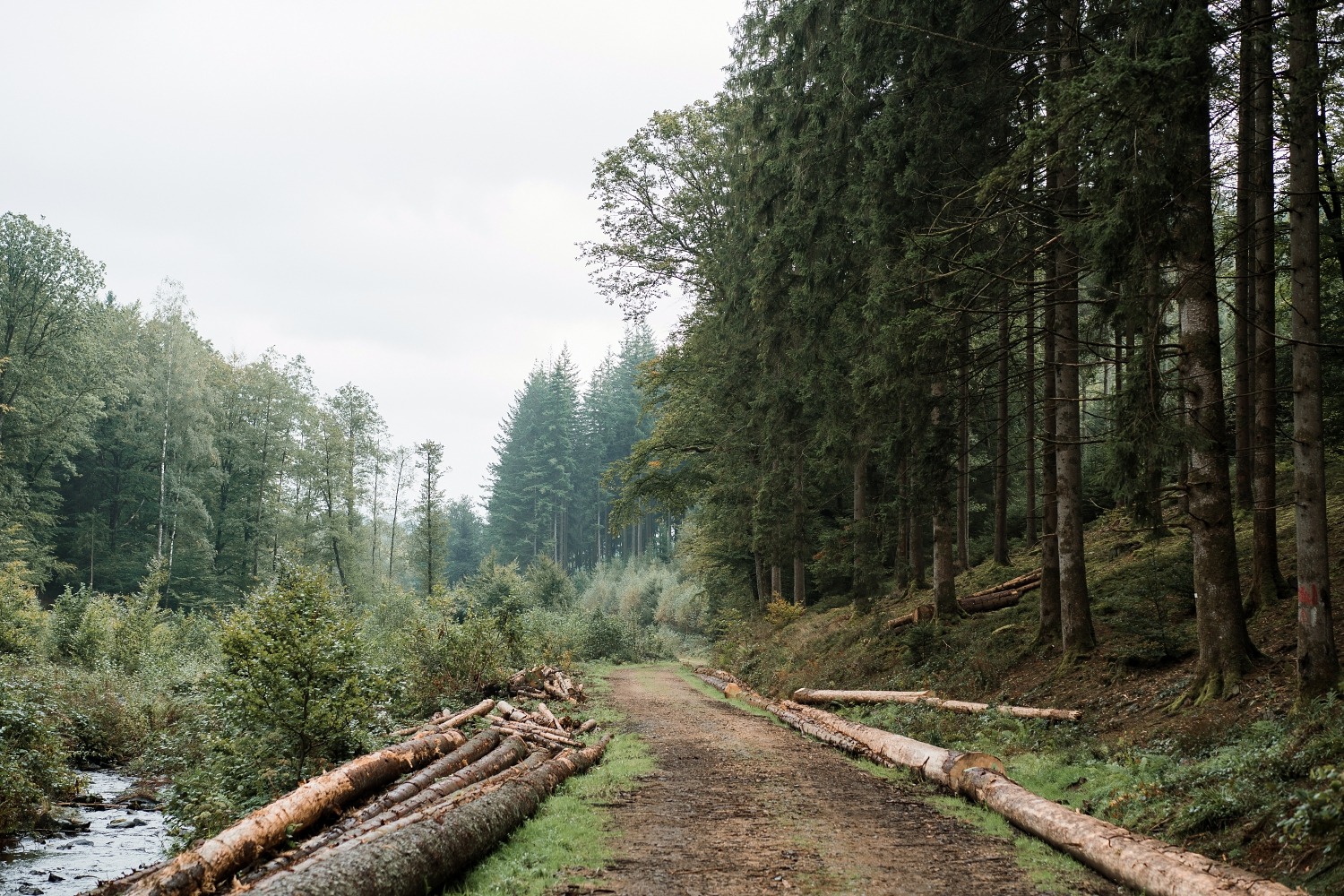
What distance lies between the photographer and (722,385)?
82.8 feet

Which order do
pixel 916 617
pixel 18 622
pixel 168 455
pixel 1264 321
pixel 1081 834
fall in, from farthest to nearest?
1. pixel 168 455
2. pixel 18 622
3. pixel 916 617
4. pixel 1264 321
5. pixel 1081 834

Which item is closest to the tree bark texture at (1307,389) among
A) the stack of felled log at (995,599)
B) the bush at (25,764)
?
the stack of felled log at (995,599)

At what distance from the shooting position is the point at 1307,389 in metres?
7.38

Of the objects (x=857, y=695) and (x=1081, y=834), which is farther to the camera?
(x=857, y=695)

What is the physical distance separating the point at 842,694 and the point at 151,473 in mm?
41427

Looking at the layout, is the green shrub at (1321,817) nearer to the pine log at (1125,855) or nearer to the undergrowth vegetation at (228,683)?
the pine log at (1125,855)

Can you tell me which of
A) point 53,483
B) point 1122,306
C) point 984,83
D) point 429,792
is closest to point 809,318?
point 984,83

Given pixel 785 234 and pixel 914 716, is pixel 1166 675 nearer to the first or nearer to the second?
pixel 914 716

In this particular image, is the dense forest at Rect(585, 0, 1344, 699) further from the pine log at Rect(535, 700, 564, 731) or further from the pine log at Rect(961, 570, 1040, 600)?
the pine log at Rect(535, 700, 564, 731)

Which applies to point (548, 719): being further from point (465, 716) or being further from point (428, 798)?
point (428, 798)

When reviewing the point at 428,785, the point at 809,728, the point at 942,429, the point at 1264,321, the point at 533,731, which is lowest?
the point at 809,728

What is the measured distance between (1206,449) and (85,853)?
499 inches

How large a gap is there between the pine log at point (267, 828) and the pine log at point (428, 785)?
18 centimetres

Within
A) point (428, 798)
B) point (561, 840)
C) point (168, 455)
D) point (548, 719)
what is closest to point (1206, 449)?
point (561, 840)
